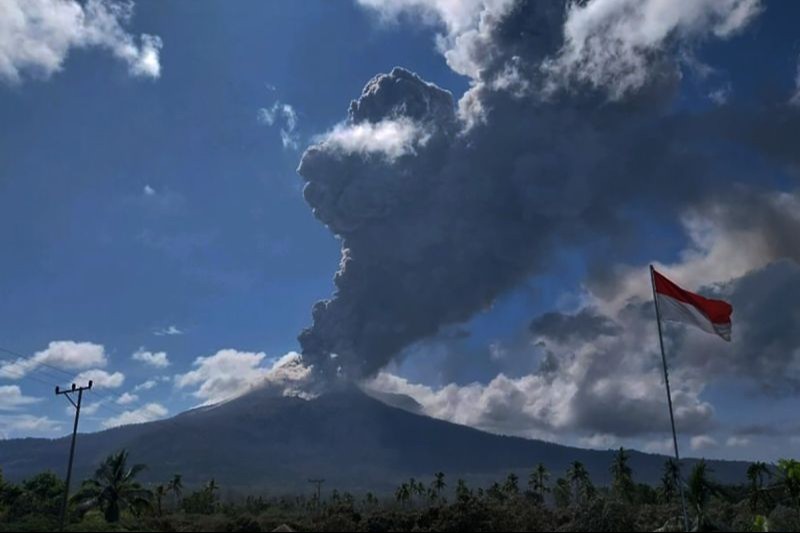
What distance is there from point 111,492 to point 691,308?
53.5 meters

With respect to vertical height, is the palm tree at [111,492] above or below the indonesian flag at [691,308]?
below

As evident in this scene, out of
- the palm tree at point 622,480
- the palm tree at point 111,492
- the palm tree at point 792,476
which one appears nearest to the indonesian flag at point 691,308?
the palm tree at point 792,476

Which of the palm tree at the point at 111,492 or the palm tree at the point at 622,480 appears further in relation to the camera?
the palm tree at the point at 622,480

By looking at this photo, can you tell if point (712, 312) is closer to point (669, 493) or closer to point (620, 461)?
point (669, 493)

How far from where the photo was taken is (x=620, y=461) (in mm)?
109125

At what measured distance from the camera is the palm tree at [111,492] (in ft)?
217

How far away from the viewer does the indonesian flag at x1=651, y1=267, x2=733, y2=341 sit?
35.4m

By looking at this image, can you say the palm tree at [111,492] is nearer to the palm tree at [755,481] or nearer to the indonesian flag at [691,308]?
the indonesian flag at [691,308]

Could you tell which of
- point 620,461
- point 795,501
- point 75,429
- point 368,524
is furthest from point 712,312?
point 620,461

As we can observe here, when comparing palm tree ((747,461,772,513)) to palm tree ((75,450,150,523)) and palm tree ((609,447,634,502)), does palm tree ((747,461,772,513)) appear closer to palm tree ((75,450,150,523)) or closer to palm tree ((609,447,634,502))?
palm tree ((609,447,634,502))

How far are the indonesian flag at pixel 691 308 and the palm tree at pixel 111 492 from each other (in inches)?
1956

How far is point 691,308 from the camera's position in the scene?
36.5 meters

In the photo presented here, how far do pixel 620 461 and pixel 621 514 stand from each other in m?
58.4

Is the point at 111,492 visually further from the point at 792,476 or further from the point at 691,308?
the point at 792,476
